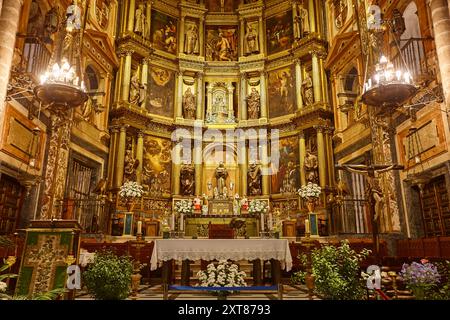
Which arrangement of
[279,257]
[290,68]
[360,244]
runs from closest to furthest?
[279,257], [360,244], [290,68]

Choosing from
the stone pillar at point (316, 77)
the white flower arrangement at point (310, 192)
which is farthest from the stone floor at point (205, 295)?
the stone pillar at point (316, 77)

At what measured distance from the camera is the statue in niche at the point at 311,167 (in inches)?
611

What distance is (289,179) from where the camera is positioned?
16.7 m

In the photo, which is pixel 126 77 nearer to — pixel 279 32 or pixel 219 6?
pixel 219 6

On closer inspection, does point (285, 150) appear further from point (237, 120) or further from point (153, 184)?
point (153, 184)

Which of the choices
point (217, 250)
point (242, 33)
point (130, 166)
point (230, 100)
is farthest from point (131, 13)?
point (217, 250)

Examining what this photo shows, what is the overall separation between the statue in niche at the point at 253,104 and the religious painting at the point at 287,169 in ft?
6.60

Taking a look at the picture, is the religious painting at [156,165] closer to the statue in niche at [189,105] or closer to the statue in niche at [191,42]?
the statue in niche at [189,105]

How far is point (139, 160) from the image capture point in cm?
1622

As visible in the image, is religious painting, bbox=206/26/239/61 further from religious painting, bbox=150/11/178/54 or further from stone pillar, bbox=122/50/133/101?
stone pillar, bbox=122/50/133/101

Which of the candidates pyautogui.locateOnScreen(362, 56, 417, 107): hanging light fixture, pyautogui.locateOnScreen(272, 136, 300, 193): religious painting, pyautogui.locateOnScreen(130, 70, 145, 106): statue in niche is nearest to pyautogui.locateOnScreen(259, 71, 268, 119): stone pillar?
pyautogui.locateOnScreen(272, 136, 300, 193): religious painting

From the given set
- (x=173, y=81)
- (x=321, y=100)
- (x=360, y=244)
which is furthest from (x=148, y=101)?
(x=360, y=244)

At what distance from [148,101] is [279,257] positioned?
12628 mm
